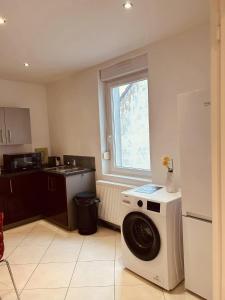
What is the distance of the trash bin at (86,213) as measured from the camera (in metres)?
3.08

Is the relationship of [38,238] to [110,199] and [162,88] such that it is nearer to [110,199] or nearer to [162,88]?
[110,199]

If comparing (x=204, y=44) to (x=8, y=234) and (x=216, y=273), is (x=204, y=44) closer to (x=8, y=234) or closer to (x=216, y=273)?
(x=216, y=273)

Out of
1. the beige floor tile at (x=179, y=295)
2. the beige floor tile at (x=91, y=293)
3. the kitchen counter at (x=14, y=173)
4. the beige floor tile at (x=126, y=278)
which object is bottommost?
the beige floor tile at (x=179, y=295)

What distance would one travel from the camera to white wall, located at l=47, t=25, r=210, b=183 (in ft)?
7.21

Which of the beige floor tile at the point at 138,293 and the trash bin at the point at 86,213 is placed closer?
the beige floor tile at the point at 138,293

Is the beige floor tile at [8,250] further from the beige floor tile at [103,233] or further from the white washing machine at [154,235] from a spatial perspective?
the white washing machine at [154,235]

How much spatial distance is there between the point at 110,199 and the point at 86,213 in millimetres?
383

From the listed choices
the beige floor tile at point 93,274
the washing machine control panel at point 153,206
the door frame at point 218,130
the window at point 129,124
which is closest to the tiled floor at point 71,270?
the beige floor tile at point 93,274

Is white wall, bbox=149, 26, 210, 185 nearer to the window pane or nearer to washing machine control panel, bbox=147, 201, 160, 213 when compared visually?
the window pane

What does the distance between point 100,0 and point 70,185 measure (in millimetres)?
2283

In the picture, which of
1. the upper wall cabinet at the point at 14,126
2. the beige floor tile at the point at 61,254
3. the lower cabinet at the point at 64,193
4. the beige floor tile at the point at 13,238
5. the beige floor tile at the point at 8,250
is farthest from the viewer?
the upper wall cabinet at the point at 14,126

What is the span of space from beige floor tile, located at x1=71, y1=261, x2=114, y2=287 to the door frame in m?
Answer: 1.34

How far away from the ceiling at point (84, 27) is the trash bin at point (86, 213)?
6.18ft

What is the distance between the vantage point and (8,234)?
3.24 m
